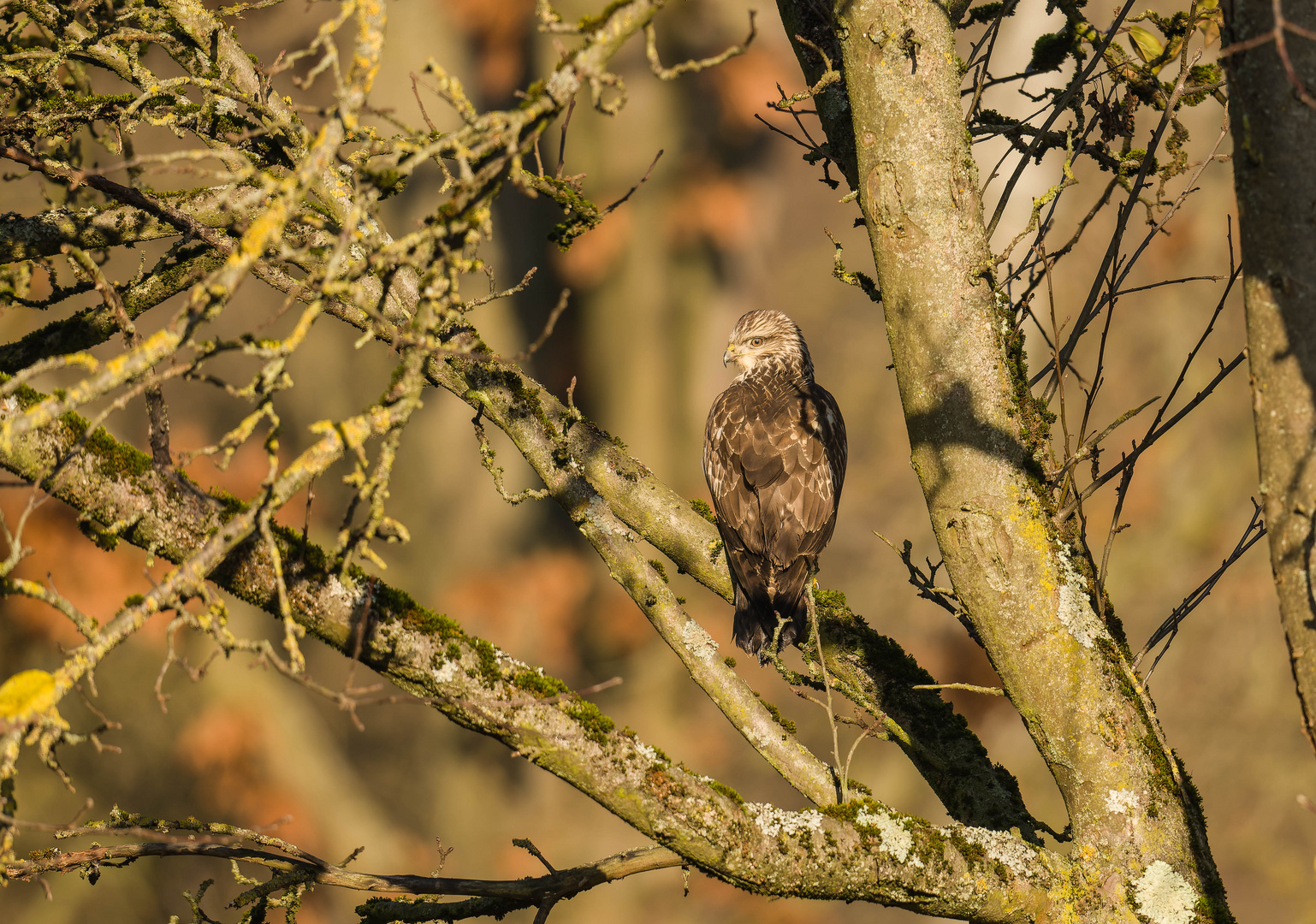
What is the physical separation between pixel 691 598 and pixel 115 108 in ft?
23.4

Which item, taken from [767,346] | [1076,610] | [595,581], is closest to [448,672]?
[1076,610]

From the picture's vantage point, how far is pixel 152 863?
8953 mm

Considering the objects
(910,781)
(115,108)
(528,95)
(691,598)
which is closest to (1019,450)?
(528,95)

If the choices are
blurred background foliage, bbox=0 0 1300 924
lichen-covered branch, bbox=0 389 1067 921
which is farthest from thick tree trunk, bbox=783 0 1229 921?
blurred background foliage, bbox=0 0 1300 924

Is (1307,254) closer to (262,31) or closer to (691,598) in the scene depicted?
(691,598)

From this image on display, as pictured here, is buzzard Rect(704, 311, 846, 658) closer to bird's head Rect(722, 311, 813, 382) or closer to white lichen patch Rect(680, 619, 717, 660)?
bird's head Rect(722, 311, 813, 382)

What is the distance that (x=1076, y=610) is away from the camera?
238 cm

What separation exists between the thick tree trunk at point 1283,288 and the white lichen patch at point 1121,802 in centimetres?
62

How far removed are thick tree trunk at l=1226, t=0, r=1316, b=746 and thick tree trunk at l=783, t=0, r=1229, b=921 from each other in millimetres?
646

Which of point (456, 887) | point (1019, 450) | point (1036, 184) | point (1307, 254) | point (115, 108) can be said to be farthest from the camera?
point (1036, 184)

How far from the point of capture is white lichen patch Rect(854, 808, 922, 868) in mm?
2213

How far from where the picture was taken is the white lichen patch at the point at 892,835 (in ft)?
7.26

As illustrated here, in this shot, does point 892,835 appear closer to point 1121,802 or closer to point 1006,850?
point 1006,850

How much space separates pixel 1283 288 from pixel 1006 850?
142 cm
